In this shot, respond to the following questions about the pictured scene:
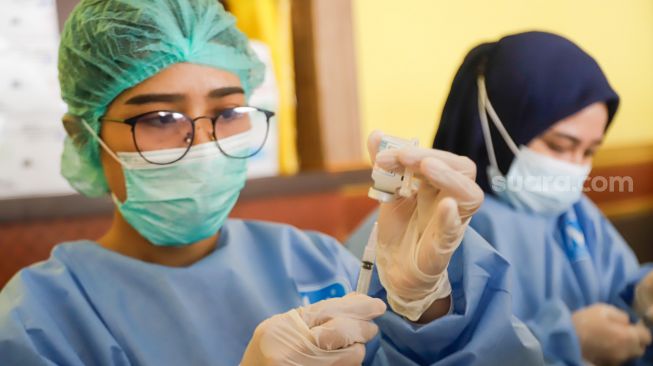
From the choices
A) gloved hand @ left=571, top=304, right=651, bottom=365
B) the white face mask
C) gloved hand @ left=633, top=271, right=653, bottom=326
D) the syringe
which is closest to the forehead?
the syringe

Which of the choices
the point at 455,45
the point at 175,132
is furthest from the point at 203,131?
the point at 455,45

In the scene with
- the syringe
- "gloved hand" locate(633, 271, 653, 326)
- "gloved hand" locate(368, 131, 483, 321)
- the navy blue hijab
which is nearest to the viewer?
"gloved hand" locate(368, 131, 483, 321)

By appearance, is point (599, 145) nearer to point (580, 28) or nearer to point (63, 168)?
point (580, 28)

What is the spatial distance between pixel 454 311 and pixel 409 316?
0.18ft

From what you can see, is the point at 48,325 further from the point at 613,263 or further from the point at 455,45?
the point at 613,263

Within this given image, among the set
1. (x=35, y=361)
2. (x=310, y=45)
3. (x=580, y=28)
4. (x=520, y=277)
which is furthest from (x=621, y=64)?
(x=35, y=361)

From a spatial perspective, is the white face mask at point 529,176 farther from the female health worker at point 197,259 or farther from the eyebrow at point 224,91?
the eyebrow at point 224,91

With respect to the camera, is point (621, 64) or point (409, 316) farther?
point (621, 64)

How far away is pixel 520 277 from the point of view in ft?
3.44

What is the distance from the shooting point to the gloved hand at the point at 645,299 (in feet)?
3.64

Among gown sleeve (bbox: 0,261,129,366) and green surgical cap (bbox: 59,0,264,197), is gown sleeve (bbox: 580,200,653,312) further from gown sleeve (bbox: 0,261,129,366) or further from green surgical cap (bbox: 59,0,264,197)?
gown sleeve (bbox: 0,261,129,366)

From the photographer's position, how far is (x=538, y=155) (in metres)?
1.00

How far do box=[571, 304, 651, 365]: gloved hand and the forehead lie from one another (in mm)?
668

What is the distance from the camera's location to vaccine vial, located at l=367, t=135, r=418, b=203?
0.71 metres
